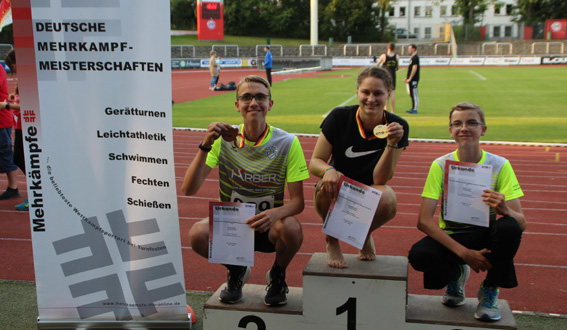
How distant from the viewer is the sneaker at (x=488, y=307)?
10.0ft

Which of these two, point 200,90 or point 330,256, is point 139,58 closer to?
point 330,256

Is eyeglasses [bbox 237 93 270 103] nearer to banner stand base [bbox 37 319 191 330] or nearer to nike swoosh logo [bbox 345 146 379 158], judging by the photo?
nike swoosh logo [bbox 345 146 379 158]

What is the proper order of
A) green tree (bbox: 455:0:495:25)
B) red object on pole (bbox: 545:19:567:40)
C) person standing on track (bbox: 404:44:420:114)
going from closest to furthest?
person standing on track (bbox: 404:44:420:114), red object on pole (bbox: 545:19:567:40), green tree (bbox: 455:0:495:25)

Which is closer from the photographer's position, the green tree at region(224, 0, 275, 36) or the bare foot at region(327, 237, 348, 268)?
the bare foot at region(327, 237, 348, 268)

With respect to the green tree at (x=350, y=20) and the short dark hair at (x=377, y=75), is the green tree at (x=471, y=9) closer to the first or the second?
the green tree at (x=350, y=20)

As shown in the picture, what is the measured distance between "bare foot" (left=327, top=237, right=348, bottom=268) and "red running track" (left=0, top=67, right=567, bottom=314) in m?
0.96

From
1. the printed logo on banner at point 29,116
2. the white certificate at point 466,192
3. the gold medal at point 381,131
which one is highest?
the printed logo on banner at point 29,116

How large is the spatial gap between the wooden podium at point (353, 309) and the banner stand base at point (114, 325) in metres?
0.19

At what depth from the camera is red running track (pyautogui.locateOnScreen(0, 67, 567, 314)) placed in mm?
4184

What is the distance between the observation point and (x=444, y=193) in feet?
10.7

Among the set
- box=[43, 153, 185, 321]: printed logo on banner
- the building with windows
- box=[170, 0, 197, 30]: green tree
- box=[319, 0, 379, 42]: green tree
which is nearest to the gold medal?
box=[43, 153, 185, 321]: printed logo on banner

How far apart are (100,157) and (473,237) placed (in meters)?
2.16

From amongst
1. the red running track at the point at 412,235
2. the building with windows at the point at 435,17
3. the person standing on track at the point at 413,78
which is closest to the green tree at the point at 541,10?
the building with windows at the point at 435,17

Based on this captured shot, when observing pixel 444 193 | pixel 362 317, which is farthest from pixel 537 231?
pixel 362 317
